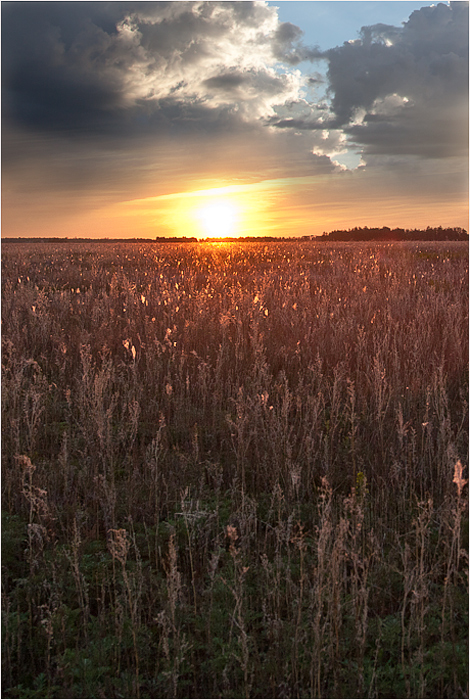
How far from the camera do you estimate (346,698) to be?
Result: 178 cm

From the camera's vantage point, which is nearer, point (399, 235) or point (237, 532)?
point (237, 532)

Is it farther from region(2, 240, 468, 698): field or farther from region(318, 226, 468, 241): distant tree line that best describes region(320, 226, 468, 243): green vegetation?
region(2, 240, 468, 698): field

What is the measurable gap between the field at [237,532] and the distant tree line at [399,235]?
37.7m

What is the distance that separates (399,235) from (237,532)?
147 feet

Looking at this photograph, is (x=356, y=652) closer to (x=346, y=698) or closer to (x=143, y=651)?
(x=346, y=698)

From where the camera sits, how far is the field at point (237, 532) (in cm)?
188

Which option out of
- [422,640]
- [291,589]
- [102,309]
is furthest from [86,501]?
[102,309]

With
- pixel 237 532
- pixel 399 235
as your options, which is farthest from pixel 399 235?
pixel 237 532

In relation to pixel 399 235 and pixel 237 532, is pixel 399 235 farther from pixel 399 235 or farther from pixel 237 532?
pixel 237 532

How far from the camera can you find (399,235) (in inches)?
1725

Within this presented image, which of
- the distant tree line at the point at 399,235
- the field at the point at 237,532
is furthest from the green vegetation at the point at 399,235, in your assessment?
the field at the point at 237,532

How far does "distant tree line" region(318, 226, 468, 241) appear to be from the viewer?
129ft

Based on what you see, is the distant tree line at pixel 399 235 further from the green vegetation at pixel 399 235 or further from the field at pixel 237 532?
the field at pixel 237 532

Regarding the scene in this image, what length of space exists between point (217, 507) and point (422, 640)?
1.16m
